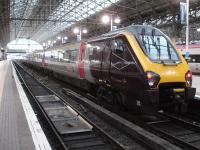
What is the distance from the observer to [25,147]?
6504mm

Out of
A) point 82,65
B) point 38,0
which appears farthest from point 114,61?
point 38,0

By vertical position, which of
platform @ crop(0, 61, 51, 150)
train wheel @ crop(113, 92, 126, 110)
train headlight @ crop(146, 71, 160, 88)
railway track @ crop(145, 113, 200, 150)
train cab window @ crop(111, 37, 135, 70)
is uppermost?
train cab window @ crop(111, 37, 135, 70)

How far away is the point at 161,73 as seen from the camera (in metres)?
9.24

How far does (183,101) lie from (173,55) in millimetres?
1566

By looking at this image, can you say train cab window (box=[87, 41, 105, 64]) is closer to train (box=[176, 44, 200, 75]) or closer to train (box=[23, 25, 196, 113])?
train (box=[23, 25, 196, 113])

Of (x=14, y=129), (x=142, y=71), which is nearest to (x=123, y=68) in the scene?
(x=142, y=71)

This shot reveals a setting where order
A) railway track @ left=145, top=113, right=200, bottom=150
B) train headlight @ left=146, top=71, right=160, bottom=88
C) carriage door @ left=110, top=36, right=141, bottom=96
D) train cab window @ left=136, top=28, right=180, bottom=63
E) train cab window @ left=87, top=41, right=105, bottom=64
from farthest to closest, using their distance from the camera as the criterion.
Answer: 1. train cab window @ left=87, top=41, right=105, bottom=64
2. train cab window @ left=136, top=28, right=180, bottom=63
3. carriage door @ left=110, top=36, right=141, bottom=96
4. train headlight @ left=146, top=71, right=160, bottom=88
5. railway track @ left=145, top=113, right=200, bottom=150

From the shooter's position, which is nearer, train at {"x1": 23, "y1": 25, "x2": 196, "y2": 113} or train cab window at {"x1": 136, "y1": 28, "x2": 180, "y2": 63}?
train at {"x1": 23, "y1": 25, "x2": 196, "y2": 113}

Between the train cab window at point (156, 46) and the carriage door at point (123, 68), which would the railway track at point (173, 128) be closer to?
the carriage door at point (123, 68)

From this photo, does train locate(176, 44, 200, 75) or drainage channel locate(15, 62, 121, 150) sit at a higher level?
train locate(176, 44, 200, 75)

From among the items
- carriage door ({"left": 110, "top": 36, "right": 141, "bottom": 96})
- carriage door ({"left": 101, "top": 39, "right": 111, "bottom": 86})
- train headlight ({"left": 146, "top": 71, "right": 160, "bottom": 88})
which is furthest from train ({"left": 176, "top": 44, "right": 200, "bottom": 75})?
train headlight ({"left": 146, "top": 71, "right": 160, "bottom": 88})

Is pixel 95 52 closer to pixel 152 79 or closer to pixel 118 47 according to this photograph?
pixel 118 47

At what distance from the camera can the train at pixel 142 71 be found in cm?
915

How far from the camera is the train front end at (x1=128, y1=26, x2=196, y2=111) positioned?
356 inches
